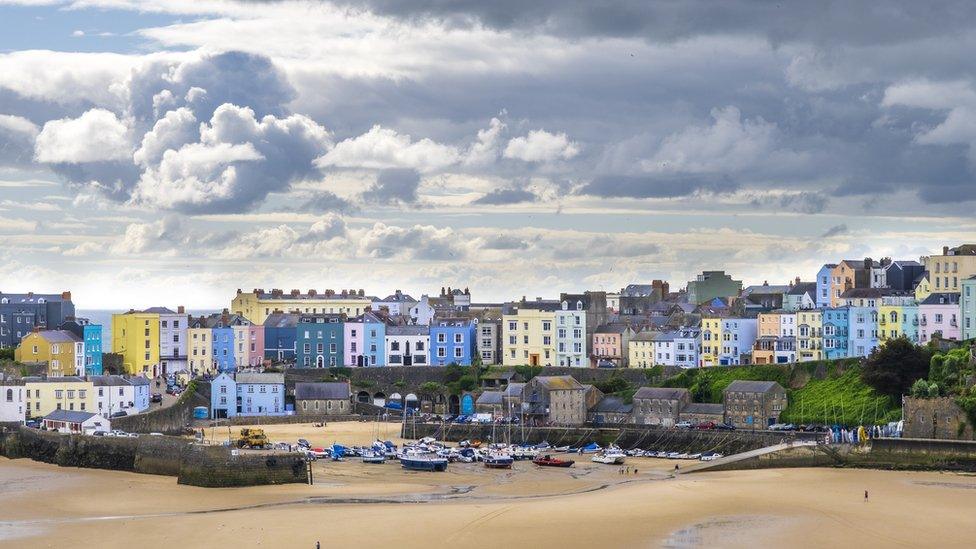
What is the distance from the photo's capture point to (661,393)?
2840 inches

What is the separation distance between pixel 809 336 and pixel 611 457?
76.3 ft

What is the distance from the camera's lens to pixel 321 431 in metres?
73.9

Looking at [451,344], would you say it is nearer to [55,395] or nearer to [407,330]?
[407,330]

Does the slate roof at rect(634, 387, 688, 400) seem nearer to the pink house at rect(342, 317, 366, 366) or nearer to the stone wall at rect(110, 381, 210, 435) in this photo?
the stone wall at rect(110, 381, 210, 435)

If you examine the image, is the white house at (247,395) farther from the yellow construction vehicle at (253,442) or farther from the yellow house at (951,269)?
the yellow house at (951,269)

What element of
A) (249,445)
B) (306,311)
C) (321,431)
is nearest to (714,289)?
(306,311)

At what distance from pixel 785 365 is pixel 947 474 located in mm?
20701

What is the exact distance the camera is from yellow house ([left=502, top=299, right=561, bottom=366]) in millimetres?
90875

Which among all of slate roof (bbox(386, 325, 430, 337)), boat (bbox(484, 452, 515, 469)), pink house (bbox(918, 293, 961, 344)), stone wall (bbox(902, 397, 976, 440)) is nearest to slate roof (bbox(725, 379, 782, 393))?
pink house (bbox(918, 293, 961, 344))

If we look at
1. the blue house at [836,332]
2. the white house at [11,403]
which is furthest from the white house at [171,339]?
the blue house at [836,332]

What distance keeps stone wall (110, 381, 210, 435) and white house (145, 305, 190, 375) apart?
13.5 meters

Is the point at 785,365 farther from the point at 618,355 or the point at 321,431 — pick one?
the point at 321,431

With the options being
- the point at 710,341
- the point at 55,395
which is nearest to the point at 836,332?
the point at 710,341

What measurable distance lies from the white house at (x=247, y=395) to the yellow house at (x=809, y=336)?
2858 cm
